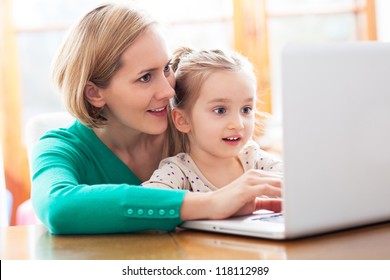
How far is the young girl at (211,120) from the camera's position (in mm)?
1356

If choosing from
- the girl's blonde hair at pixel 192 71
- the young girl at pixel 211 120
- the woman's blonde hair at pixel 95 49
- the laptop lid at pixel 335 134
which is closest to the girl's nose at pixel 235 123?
the young girl at pixel 211 120

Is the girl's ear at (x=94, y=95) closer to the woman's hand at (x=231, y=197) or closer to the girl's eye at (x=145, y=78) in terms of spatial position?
the girl's eye at (x=145, y=78)

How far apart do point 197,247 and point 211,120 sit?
0.47 meters

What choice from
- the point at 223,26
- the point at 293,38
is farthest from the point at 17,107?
the point at 293,38

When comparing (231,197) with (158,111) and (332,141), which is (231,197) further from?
(158,111)

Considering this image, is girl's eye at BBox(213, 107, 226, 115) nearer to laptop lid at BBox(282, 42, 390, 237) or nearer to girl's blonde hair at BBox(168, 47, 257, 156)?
girl's blonde hair at BBox(168, 47, 257, 156)

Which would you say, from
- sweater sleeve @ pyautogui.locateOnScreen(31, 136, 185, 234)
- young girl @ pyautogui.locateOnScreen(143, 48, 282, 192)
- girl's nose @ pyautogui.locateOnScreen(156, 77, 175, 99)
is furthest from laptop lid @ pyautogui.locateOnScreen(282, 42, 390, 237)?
girl's nose @ pyautogui.locateOnScreen(156, 77, 175, 99)

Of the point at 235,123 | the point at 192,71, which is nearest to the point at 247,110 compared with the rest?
the point at 235,123

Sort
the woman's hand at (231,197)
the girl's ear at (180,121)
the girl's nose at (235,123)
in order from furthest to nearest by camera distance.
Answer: the girl's ear at (180,121), the girl's nose at (235,123), the woman's hand at (231,197)

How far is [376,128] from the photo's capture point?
99cm

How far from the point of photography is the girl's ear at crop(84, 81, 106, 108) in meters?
1.44

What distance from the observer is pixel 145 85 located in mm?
1373

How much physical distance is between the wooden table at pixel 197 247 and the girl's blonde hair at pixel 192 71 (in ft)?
1.37
